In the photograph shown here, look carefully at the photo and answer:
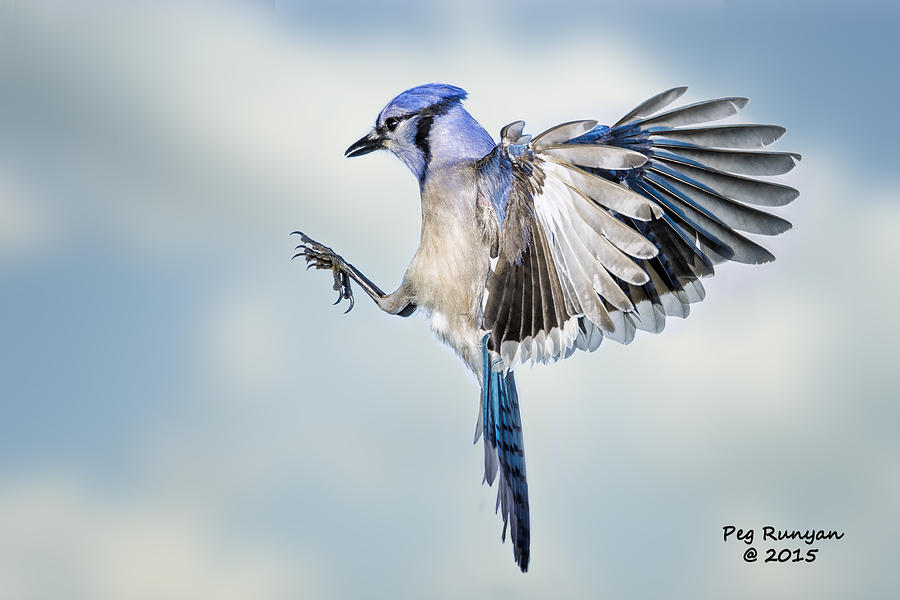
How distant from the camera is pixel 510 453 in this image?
3.06 ft

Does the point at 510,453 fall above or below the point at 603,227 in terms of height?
below

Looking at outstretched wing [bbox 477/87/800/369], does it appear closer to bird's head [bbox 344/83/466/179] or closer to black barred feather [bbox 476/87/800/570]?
black barred feather [bbox 476/87/800/570]

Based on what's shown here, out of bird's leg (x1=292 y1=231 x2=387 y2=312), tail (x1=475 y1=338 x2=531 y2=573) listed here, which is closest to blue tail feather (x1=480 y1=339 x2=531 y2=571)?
tail (x1=475 y1=338 x2=531 y2=573)

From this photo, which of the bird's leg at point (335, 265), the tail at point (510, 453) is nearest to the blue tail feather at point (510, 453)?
the tail at point (510, 453)

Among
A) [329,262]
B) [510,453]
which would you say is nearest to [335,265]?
[329,262]

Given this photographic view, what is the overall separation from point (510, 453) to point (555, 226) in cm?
28

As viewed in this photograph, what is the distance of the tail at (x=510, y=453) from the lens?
926mm

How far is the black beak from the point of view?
99cm

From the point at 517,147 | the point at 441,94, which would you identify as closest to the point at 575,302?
the point at 517,147

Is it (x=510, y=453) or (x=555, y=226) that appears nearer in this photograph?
(x=555, y=226)

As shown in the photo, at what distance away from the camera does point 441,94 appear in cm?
93

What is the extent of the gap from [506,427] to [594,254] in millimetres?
254

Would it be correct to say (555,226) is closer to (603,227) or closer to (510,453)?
(603,227)

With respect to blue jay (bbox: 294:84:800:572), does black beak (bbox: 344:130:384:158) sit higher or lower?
higher
